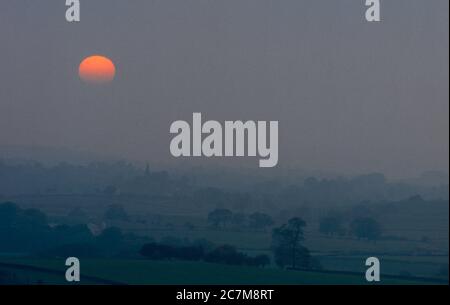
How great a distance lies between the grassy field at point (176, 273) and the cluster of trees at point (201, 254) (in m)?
0.03

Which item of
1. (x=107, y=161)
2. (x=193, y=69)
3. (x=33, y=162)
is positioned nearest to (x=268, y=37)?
(x=193, y=69)

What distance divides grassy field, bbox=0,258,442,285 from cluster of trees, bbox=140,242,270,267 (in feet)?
0.10

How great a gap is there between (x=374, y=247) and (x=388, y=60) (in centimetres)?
99

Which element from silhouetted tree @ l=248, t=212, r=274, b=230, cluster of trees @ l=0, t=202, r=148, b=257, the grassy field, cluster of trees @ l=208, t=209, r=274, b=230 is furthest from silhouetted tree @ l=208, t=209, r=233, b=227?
cluster of trees @ l=0, t=202, r=148, b=257

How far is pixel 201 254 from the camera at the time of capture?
5.29m

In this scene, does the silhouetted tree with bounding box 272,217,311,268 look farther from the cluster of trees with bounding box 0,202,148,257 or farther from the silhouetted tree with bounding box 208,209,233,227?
the cluster of trees with bounding box 0,202,148,257

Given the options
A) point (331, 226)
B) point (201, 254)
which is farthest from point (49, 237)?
point (331, 226)

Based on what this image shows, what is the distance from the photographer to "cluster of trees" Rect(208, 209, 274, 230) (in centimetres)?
524

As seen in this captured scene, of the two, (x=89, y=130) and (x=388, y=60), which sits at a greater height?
(x=388, y=60)

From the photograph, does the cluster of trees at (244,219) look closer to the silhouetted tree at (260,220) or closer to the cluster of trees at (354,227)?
the silhouetted tree at (260,220)

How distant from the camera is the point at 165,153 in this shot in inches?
205

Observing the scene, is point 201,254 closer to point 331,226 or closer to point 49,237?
point 331,226

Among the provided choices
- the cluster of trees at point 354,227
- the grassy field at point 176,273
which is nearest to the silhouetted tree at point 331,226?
the cluster of trees at point 354,227
